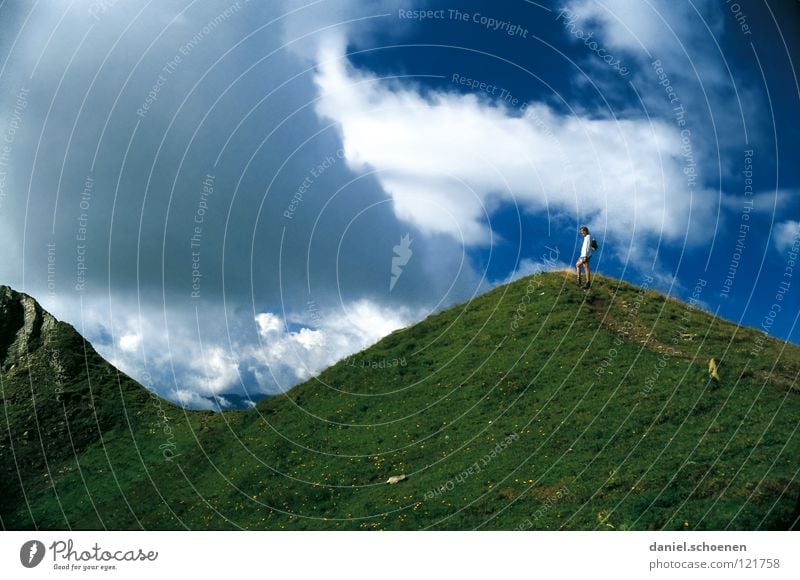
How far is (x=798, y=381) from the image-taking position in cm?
2811

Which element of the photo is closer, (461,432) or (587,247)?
(461,432)

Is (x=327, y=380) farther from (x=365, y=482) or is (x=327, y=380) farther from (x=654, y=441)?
(x=654, y=441)

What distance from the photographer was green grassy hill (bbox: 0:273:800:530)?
21.4 meters

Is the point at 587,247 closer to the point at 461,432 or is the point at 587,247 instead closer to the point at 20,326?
the point at 461,432

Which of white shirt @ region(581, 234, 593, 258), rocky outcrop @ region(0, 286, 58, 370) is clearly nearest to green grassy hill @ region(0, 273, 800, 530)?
rocky outcrop @ region(0, 286, 58, 370)

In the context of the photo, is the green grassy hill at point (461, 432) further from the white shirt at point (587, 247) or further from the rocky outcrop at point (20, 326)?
the white shirt at point (587, 247)

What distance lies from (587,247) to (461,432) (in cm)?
1092

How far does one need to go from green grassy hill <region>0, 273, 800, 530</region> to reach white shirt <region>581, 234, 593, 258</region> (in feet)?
13.4

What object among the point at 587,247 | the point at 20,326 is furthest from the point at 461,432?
the point at 20,326

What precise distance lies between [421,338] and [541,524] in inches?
695

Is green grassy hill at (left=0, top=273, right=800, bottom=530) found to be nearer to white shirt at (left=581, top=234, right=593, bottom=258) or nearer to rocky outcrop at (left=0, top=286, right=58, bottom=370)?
rocky outcrop at (left=0, top=286, right=58, bottom=370)

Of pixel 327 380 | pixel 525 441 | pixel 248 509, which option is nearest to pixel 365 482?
pixel 248 509

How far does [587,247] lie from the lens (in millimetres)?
30562
